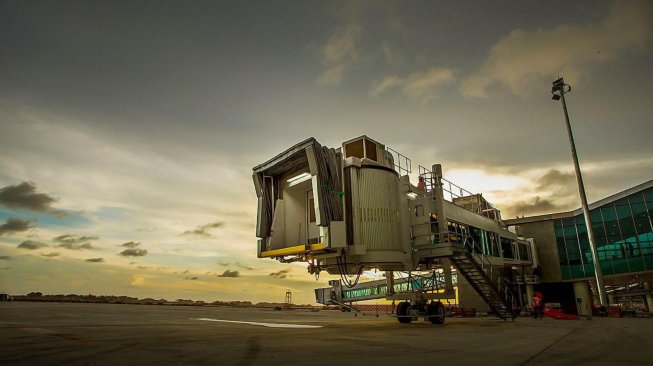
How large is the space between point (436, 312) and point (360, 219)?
663 centimetres

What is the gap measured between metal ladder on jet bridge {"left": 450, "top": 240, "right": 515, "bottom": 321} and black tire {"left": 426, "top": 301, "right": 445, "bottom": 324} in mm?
2933

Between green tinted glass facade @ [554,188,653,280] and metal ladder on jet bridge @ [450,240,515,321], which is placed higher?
green tinted glass facade @ [554,188,653,280]

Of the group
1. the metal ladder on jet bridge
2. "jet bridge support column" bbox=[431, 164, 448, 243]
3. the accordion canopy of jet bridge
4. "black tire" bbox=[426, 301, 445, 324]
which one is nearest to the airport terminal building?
the metal ladder on jet bridge

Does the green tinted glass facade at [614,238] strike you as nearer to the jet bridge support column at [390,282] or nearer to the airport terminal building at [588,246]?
the airport terminal building at [588,246]

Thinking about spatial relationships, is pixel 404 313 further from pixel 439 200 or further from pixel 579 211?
pixel 579 211

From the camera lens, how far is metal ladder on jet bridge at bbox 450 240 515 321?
840 inches

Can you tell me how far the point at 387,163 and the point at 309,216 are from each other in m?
5.94

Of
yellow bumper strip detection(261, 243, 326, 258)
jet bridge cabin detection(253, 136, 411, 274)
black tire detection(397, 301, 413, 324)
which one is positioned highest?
jet bridge cabin detection(253, 136, 411, 274)

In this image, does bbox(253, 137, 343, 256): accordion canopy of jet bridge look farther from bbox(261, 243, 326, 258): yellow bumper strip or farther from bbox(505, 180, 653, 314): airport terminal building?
bbox(505, 180, 653, 314): airport terminal building

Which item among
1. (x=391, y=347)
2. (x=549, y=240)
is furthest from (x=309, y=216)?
(x=549, y=240)

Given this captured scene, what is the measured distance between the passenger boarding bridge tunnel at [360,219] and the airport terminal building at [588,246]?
20.1 meters

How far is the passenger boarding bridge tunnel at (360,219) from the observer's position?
18.5m

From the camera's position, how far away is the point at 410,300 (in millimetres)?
20297

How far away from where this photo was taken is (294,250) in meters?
19.4
